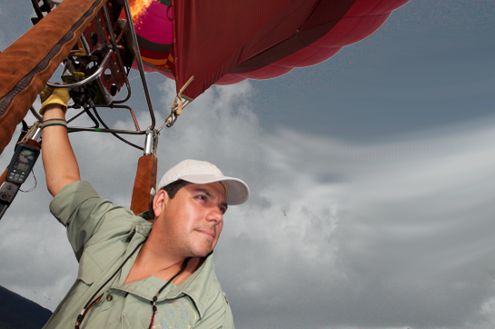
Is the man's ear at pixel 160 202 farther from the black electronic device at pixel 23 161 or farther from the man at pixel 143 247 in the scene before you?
the black electronic device at pixel 23 161

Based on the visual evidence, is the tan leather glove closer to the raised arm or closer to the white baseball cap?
the raised arm

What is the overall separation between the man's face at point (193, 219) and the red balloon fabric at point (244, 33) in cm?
301

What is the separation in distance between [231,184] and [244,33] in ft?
12.4

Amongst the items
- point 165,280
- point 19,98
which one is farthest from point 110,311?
point 19,98

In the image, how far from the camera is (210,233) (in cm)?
231

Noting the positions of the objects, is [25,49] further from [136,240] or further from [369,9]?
[369,9]

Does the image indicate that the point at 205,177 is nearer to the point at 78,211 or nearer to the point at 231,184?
the point at 231,184

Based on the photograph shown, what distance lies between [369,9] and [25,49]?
7281 mm

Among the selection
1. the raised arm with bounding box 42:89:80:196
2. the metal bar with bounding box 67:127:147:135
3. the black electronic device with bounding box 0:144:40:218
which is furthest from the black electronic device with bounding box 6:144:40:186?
the metal bar with bounding box 67:127:147:135

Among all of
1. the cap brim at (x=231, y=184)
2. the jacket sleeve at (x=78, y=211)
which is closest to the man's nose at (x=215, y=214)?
the cap brim at (x=231, y=184)

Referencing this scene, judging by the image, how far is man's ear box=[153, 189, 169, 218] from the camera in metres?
2.51

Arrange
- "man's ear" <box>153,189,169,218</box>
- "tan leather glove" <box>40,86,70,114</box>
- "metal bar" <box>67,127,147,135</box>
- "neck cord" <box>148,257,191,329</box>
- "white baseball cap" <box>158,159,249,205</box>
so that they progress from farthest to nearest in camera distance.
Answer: "metal bar" <box>67,127,147,135</box> < "tan leather glove" <box>40,86,70,114</box> < "man's ear" <box>153,189,169,218</box> < "white baseball cap" <box>158,159,249,205</box> < "neck cord" <box>148,257,191,329</box>

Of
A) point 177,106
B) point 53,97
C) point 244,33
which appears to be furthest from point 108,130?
point 244,33

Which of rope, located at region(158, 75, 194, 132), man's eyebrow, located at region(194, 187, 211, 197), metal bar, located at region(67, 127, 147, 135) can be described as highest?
rope, located at region(158, 75, 194, 132)
